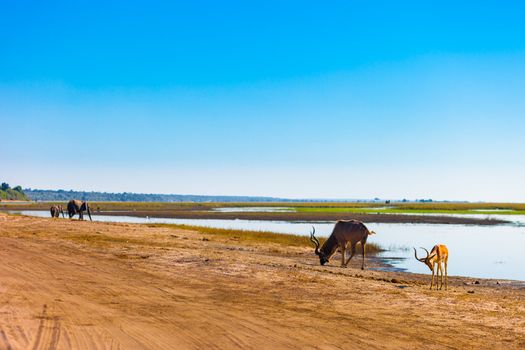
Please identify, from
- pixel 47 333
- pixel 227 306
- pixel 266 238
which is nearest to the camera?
pixel 47 333

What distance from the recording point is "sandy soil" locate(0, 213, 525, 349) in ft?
32.0

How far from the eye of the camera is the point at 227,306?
13.0m

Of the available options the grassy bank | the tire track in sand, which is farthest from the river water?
the tire track in sand

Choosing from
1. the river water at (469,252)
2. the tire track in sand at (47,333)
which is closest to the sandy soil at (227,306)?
the tire track in sand at (47,333)

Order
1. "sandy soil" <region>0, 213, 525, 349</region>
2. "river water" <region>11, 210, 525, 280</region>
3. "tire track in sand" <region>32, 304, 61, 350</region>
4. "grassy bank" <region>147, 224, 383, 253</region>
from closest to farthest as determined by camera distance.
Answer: "tire track in sand" <region>32, 304, 61, 350</region>
"sandy soil" <region>0, 213, 525, 349</region>
"river water" <region>11, 210, 525, 280</region>
"grassy bank" <region>147, 224, 383, 253</region>

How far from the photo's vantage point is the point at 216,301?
44.8 ft

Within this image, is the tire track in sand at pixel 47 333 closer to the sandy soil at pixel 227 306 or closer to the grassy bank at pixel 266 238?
the sandy soil at pixel 227 306

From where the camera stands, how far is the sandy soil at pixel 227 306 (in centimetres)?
976

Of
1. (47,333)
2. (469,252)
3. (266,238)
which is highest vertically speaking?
(47,333)

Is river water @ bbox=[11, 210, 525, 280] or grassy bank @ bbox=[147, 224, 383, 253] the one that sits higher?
grassy bank @ bbox=[147, 224, 383, 253]

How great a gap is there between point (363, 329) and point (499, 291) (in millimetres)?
10112

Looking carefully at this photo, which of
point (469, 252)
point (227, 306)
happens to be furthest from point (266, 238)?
point (227, 306)

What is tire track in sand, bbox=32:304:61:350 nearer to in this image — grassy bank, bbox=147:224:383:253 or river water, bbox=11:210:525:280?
river water, bbox=11:210:525:280

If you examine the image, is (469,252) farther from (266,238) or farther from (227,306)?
(227,306)
